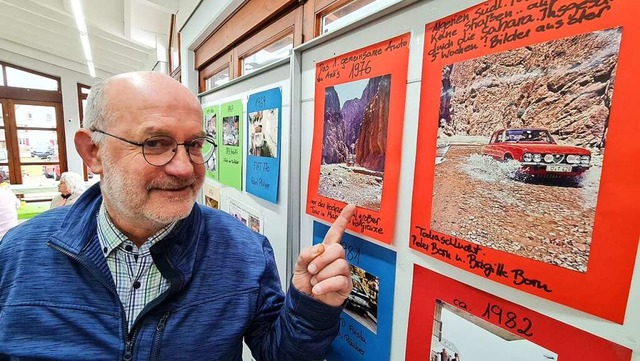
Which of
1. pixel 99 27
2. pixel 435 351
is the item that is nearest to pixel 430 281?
pixel 435 351

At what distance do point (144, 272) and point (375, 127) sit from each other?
2.06ft

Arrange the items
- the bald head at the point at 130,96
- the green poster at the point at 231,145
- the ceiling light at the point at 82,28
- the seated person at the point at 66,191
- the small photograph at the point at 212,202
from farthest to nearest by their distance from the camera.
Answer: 1. the seated person at the point at 66,191
2. the ceiling light at the point at 82,28
3. the small photograph at the point at 212,202
4. the green poster at the point at 231,145
5. the bald head at the point at 130,96

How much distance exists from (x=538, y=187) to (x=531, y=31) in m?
0.19

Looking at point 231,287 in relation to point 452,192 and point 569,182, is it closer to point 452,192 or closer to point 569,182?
point 452,192

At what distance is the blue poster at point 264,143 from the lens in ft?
2.77

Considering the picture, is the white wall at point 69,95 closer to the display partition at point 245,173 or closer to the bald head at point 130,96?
the display partition at point 245,173

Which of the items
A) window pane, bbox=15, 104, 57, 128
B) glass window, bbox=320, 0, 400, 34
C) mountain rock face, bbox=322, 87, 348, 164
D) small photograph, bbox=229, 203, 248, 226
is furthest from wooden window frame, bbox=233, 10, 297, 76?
window pane, bbox=15, 104, 57, 128
